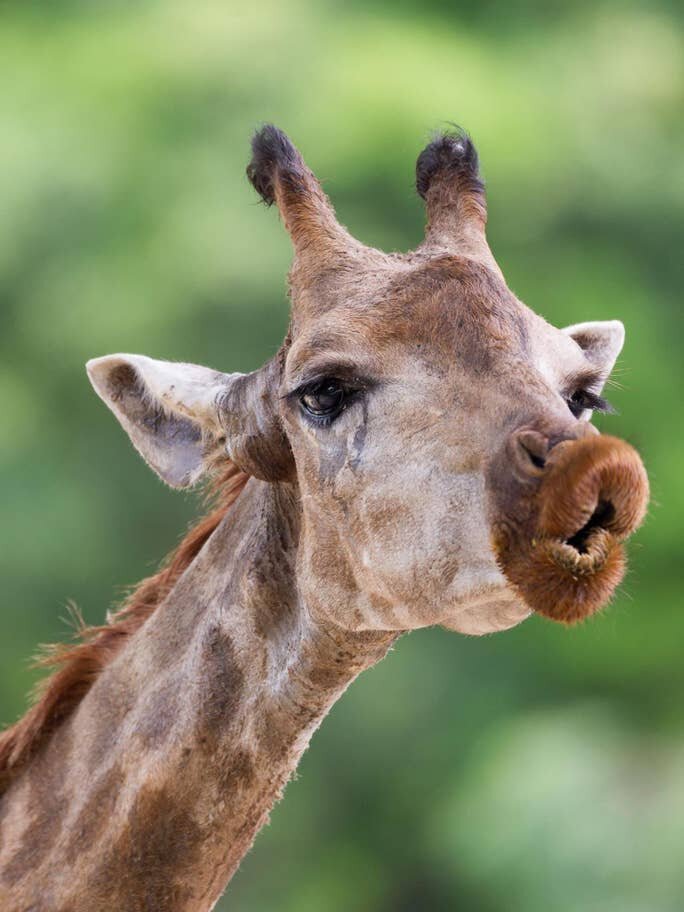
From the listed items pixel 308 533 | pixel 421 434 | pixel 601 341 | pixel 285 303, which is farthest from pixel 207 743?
pixel 285 303

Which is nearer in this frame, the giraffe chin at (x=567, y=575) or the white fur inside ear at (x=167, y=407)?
the giraffe chin at (x=567, y=575)

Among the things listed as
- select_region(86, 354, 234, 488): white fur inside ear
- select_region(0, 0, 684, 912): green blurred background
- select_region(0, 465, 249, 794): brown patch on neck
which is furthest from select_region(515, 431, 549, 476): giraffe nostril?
select_region(0, 0, 684, 912): green blurred background

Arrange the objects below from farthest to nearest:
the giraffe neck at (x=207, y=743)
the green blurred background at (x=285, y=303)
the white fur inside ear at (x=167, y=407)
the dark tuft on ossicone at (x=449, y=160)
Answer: the green blurred background at (x=285, y=303) → the dark tuft on ossicone at (x=449, y=160) → the white fur inside ear at (x=167, y=407) → the giraffe neck at (x=207, y=743)

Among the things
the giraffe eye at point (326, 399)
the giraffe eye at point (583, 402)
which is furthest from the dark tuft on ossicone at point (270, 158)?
the giraffe eye at point (583, 402)

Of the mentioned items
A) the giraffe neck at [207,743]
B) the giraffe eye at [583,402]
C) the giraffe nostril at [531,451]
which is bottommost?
the giraffe neck at [207,743]

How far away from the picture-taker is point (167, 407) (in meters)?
4.40

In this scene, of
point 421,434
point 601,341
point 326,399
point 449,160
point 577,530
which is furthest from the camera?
point 601,341

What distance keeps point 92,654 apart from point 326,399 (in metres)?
1.44

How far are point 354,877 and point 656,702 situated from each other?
4.08 metres

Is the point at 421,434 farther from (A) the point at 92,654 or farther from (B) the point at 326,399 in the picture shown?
(A) the point at 92,654

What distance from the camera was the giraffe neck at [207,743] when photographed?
160 inches

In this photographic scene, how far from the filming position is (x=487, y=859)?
1345cm

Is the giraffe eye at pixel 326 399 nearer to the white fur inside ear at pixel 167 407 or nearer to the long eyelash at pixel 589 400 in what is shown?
the white fur inside ear at pixel 167 407

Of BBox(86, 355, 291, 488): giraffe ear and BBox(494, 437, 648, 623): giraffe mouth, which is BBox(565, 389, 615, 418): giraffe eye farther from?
BBox(86, 355, 291, 488): giraffe ear
